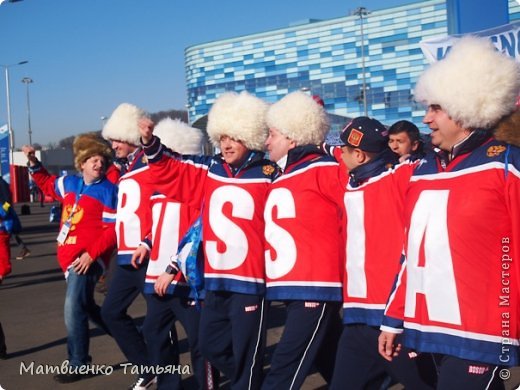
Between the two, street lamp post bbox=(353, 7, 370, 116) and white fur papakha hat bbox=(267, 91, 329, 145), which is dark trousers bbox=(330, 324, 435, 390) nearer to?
white fur papakha hat bbox=(267, 91, 329, 145)

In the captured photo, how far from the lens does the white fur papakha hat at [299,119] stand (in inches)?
183

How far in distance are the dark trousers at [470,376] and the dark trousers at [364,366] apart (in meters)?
0.60

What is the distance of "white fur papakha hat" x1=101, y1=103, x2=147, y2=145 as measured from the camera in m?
6.12

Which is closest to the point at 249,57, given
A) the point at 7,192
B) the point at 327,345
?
the point at 7,192

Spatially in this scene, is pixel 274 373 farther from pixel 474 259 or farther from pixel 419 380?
→ pixel 474 259

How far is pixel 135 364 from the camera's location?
584 cm

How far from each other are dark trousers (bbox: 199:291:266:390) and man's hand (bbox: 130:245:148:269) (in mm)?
913

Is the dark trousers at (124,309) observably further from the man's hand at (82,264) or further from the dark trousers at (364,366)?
Result: the dark trousers at (364,366)

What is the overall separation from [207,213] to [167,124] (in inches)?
56.6

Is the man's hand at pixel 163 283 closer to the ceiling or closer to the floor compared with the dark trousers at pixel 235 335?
closer to the ceiling

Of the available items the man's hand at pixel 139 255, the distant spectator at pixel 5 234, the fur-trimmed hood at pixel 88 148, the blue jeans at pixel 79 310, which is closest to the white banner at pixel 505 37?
the man's hand at pixel 139 255

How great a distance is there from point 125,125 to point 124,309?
1.61m

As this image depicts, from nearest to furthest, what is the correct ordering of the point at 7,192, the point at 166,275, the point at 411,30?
the point at 166,275 < the point at 7,192 < the point at 411,30

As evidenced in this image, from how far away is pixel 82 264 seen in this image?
608cm
